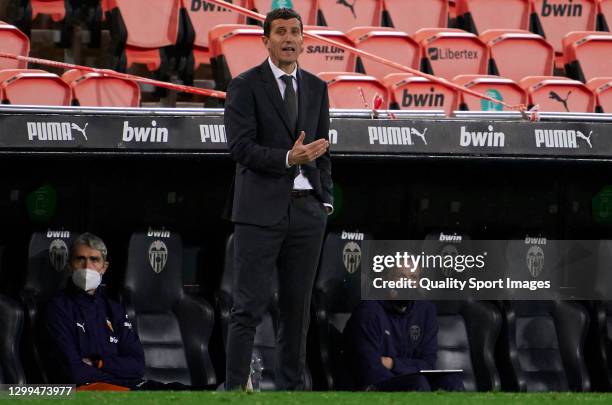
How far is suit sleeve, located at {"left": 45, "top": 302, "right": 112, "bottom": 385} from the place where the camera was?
636 cm

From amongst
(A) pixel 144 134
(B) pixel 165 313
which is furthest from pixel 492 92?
(A) pixel 144 134

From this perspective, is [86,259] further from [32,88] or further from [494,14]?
[494,14]

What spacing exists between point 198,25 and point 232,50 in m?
0.88

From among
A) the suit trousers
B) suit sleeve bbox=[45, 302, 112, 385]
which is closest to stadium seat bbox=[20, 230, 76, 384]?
suit sleeve bbox=[45, 302, 112, 385]

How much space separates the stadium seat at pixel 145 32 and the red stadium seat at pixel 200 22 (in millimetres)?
118

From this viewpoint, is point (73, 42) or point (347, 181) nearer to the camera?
point (347, 181)

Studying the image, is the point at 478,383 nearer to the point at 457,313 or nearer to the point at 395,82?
the point at 457,313

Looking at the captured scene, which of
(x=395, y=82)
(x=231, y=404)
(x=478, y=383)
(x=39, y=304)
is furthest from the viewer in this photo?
(x=395, y=82)

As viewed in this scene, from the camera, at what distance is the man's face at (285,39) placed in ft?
15.2

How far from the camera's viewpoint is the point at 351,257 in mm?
7527

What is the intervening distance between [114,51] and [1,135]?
2347mm

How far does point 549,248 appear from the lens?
7906mm

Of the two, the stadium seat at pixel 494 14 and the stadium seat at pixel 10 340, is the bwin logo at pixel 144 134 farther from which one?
the stadium seat at pixel 494 14

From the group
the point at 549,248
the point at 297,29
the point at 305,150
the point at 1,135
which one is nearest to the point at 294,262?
the point at 305,150
